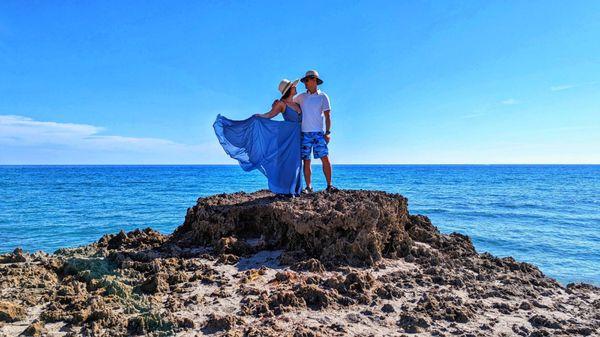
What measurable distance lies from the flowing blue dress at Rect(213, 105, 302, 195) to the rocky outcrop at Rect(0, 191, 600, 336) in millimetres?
482

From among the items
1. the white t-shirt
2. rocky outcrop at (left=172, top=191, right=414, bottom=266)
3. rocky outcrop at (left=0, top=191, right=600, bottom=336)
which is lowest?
rocky outcrop at (left=0, top=191, right=600, bottom=336)

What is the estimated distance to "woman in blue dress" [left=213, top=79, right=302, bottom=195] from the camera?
7641mm

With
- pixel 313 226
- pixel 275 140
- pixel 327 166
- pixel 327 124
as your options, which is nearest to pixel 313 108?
pixel 327 124

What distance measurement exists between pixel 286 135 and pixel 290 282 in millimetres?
3253

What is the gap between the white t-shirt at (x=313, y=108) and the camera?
7562mm

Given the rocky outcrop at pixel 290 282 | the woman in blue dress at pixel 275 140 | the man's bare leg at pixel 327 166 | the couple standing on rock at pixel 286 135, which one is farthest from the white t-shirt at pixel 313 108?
the rocky outcrop at pixel 290 282

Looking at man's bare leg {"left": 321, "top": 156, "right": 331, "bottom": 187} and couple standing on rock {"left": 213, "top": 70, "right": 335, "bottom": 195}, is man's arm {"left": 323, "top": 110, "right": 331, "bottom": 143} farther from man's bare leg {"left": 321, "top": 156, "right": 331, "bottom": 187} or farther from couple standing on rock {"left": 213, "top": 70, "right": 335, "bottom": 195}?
man's bare leg {"left": 321, "top": 156, "right": 331, "bottom": 187}

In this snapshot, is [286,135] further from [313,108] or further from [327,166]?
[327,166]

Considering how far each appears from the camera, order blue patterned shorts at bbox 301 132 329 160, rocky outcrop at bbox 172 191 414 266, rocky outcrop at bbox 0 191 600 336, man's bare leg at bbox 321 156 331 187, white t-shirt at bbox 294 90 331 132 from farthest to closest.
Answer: man's bare leg at bbox 321 156 331 187, blue patterned shorts at bbox 301 132 329 160, white t-shirt at bbox 294 90 331 132, rocky outcrop at bbox 172 191 414 266, rocky outcrop at bbox 0 191 600 336

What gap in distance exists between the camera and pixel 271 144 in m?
7.69

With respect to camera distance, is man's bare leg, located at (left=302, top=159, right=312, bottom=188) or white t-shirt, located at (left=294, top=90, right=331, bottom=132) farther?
man's bare leg, located at (left=302, top=159, right=312, bottom=188)

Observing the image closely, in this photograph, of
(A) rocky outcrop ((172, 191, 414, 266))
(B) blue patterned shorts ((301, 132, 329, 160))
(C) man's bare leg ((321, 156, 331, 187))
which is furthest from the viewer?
(C) man's bare leg ((321, 156, 331, 187))

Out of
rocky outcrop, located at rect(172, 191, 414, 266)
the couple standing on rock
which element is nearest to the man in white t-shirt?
the couple standing on rock

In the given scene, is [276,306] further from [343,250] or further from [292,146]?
[292,146]
